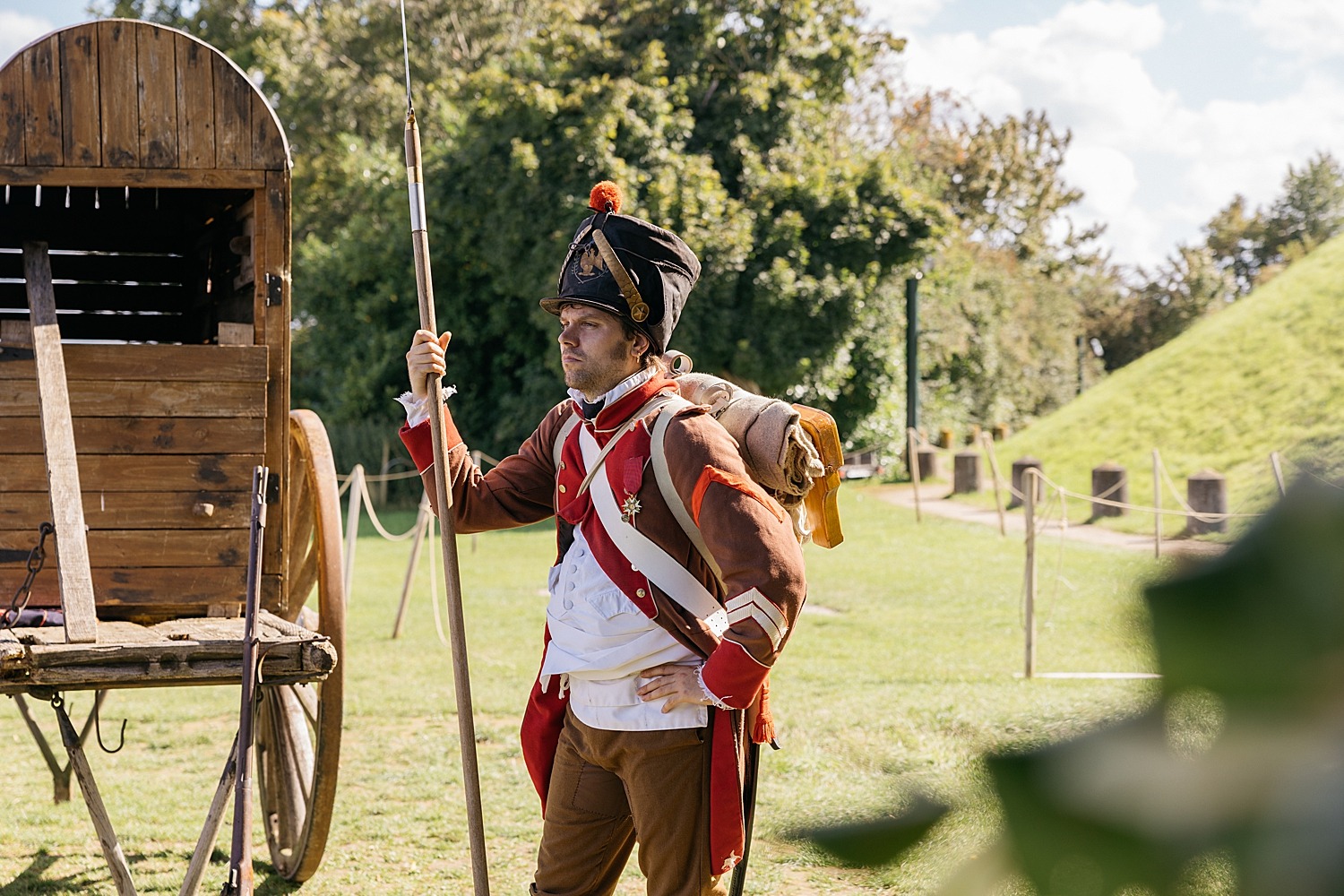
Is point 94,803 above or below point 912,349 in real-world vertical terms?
below

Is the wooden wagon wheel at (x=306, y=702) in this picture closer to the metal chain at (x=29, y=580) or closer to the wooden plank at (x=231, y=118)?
the metal chain at (x=29, y=580)

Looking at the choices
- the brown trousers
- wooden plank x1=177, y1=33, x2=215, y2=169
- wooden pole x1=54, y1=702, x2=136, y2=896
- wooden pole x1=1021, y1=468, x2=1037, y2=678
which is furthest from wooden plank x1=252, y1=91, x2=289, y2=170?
wooden pole x1=1021, y1=468, x2=1037, y2=678

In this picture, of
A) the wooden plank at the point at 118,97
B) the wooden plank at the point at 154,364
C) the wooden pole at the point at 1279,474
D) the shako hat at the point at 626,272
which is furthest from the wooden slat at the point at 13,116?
the wooden pole at the point at 1279,474

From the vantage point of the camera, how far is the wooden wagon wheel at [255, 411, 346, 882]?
3.71m

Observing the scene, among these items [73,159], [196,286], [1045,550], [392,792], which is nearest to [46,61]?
[73,159]

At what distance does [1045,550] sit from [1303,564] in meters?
→ 12.1

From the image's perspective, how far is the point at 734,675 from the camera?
2398 millimetres

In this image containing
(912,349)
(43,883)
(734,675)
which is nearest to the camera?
(734,675)

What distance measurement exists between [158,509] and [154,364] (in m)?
0.39

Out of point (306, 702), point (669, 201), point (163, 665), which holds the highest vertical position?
point (669, 201)

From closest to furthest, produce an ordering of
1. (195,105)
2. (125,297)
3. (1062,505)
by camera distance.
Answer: (195,105), (125,297), (1062,505)

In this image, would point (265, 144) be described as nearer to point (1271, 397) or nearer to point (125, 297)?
point (125, 297)

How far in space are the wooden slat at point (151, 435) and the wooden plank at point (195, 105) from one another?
71cm

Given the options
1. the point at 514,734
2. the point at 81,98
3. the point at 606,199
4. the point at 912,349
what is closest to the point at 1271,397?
the point at 606,199
